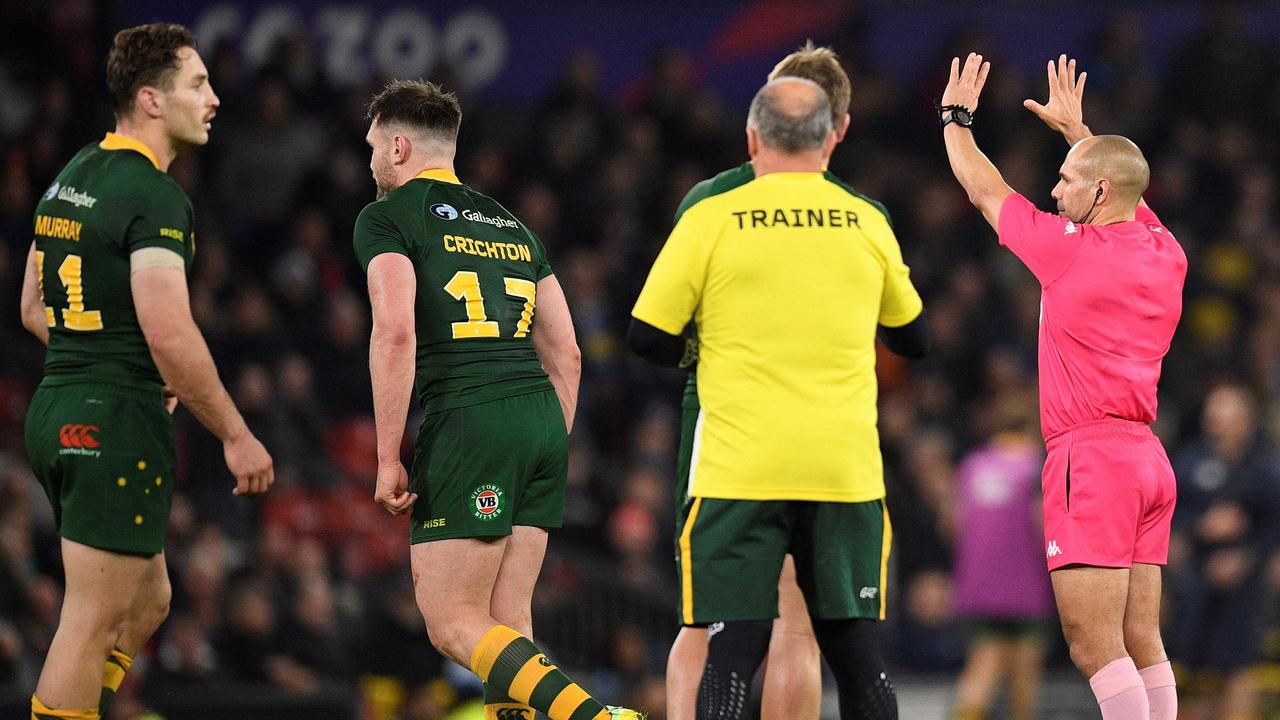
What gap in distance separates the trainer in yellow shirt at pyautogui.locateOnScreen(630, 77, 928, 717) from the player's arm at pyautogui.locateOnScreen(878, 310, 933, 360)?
207 millimetres

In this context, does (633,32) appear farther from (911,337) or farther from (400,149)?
(911,337)

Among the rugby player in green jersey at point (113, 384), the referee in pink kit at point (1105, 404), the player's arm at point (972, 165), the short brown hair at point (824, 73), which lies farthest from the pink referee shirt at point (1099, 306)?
the rugby player in green jersey at point (113, 384)

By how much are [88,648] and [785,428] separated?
8.22ft

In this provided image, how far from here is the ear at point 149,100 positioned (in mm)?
5938

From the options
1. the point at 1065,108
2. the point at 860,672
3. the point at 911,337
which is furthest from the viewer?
the point at 1065,108

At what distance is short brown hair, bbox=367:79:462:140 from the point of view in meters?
6.07

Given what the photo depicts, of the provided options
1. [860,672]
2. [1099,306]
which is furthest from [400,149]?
[1099,306]

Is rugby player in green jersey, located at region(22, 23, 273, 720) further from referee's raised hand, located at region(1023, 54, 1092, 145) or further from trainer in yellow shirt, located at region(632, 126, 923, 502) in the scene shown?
referee's raised hand, located at region(1023, 54, 1092, 145)

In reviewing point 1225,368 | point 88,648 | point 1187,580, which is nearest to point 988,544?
point 1187,580

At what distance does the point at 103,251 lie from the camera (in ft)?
18.7

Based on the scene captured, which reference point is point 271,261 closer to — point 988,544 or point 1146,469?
point 988,544

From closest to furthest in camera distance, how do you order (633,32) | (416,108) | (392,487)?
(392,487) → (416,108) → (633,32)

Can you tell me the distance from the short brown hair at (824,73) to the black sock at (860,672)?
5.99 feet

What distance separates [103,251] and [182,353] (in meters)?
0.47
